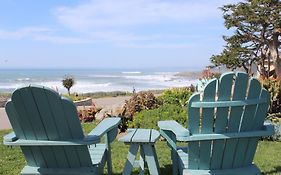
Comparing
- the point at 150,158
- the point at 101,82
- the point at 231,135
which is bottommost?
the point at 101,82

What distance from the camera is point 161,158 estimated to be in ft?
15.9

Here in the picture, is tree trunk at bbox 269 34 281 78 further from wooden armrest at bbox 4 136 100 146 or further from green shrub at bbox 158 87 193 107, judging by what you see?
wooden armrest at bbox 4 136 100 146

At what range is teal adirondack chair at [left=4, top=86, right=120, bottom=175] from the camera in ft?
9.18

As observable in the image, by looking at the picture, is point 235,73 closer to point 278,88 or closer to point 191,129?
point 191,129

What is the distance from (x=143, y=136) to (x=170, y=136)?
1.30 ft

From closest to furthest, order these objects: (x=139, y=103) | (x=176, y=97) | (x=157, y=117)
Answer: (x=157, y=117), (x=139, y=103), (x=176, y=97)

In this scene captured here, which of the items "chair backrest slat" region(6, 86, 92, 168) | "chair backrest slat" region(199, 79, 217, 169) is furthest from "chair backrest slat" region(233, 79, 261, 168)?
"chair backrest slat" region(6, 86, 92, 168)

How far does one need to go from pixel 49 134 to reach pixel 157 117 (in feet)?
13.0

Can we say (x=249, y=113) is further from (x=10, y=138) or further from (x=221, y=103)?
(x=10, y=138)

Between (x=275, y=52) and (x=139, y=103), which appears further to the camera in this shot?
(x=275, y=52)

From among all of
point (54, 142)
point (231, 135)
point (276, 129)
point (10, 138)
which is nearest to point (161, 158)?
point (231, 135)

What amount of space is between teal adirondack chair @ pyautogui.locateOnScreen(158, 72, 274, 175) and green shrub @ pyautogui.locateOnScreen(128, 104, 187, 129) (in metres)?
3.48

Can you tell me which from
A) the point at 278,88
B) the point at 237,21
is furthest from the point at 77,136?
the point at 237,21

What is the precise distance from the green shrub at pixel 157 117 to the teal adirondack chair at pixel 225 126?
3484 millimetres
